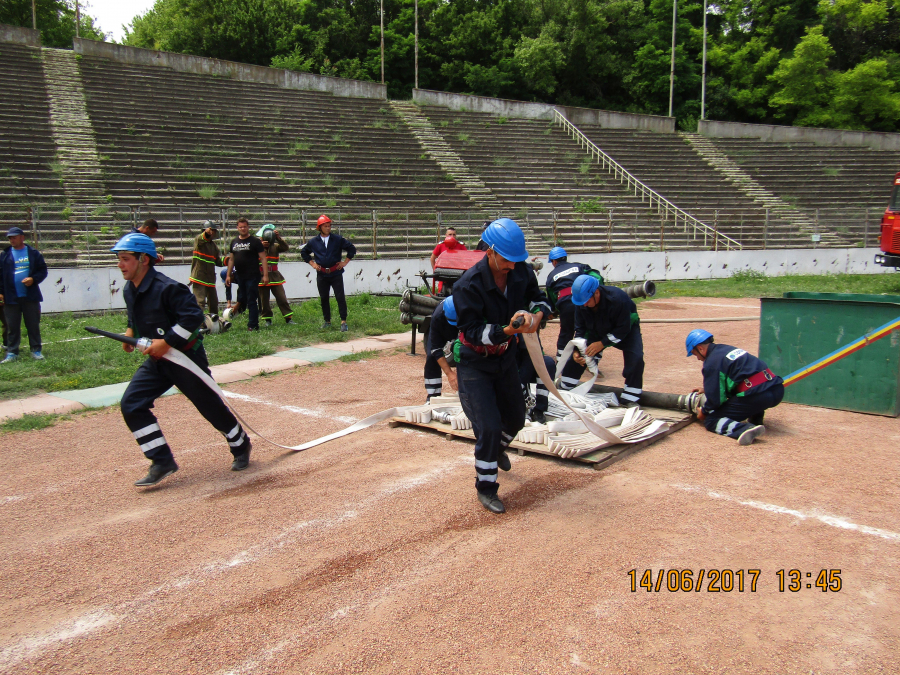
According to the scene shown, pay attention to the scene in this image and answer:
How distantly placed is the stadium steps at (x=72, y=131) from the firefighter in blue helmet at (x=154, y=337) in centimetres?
1533

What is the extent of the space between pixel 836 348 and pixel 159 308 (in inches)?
257

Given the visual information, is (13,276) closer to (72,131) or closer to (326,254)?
(326,254)

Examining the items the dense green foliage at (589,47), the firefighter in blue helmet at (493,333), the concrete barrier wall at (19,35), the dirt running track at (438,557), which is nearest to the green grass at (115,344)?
the dirt running track at (438,557)

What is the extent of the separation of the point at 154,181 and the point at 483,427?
18961mm

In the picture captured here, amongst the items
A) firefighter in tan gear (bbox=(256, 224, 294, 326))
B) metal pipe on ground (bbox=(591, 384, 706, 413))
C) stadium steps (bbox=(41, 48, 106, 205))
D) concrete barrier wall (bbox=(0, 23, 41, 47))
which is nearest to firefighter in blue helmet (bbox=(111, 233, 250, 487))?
metal pipe on ground (bbox=(591, 384, 706, 413))

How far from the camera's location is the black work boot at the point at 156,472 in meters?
5.14

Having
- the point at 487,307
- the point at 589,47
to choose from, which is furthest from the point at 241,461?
the point at 589,47

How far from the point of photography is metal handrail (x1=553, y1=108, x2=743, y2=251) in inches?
1015

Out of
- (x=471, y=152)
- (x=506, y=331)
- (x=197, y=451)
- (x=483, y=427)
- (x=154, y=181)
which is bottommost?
(x=197, y=451)

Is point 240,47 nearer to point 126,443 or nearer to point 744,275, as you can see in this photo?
point 744,275

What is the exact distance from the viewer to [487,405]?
15.0ft

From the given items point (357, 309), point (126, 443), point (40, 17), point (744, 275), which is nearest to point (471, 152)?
point (744, 275)

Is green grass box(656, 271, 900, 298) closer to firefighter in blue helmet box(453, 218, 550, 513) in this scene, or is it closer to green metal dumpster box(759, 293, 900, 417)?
green metal dumpster box(759, 293, 900, 417)

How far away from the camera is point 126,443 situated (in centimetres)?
629
